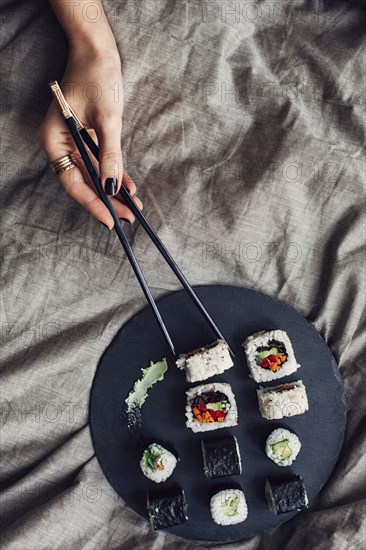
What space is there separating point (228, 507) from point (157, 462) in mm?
372

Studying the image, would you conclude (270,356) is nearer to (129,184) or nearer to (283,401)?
(283,401)

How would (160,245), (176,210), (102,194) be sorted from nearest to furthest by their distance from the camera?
(102,194) < (160,245) < (176,210)

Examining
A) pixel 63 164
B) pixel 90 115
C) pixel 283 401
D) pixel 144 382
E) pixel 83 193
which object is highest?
pixel 90 115

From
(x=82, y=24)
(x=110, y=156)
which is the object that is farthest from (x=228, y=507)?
(x=82, y=24)

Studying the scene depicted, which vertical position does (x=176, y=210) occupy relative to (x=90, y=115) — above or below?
below

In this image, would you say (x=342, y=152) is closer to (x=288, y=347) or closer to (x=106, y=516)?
(x=288, y=347)

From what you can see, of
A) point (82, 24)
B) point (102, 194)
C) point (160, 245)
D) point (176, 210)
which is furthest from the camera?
point (176, 210)

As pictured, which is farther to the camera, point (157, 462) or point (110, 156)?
point (157, 462)

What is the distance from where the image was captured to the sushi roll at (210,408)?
273cm

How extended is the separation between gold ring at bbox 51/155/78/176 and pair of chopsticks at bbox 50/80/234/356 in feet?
0.55

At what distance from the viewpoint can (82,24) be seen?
277 centimetres

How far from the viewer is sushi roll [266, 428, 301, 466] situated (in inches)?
107

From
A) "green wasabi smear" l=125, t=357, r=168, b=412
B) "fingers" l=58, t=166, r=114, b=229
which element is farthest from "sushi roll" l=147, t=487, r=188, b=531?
"fingers" l=58, t=166, r=114, b=229

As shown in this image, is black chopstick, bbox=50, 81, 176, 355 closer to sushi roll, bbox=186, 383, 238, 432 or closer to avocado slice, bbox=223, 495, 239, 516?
sushi roll, bbox=186, 383, 238, 432
